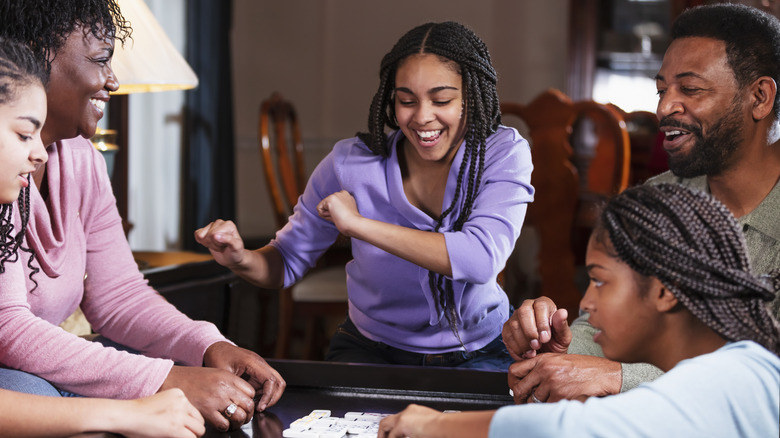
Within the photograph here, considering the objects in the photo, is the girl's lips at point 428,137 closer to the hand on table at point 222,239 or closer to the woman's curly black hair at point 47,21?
the hand on table at point 222,239

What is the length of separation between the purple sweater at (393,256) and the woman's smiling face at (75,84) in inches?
18.6

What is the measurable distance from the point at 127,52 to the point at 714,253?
4.93ft

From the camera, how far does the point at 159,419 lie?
106 cm

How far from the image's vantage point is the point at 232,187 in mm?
3756

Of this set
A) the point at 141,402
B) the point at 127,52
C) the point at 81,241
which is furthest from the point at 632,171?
the point at 141,402

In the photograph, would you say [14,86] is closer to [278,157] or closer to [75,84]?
[75,84]

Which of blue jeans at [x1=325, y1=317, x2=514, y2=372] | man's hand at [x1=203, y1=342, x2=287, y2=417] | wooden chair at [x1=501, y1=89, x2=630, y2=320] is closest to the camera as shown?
man's hand at [x1=203, y1=342, x2=287, y2=417]

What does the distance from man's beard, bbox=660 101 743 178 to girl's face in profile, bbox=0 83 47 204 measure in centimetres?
108

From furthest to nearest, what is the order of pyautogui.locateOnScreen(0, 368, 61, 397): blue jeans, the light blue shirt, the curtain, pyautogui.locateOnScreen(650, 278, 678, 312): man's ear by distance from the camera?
the curtain → pyautogui.locateOnScreen(0, 368, 61, 397): blue jeans → pyautogui.locateOnScreen(650, 278, 678, 312): man's ear → the light blue shirt

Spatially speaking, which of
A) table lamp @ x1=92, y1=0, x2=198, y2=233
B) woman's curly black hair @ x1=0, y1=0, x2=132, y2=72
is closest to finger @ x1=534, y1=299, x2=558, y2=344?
woman's curly black hair @ x1=0, y1=0, x2=132, y2=72

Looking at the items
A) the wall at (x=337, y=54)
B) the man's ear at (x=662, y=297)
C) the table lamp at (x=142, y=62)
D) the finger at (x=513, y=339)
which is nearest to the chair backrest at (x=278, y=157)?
the wall at (x=337, y=54)

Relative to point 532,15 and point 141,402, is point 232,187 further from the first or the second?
point 141,402

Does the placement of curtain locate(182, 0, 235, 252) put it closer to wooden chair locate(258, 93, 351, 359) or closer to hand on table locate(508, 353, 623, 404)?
wooden chair locate(258, 93, 351, 359)

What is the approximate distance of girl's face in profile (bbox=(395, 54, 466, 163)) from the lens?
156 centimetres
